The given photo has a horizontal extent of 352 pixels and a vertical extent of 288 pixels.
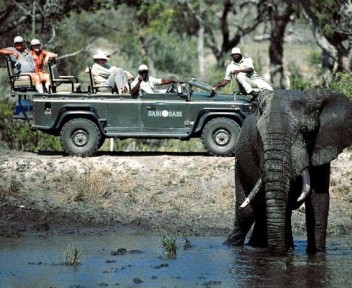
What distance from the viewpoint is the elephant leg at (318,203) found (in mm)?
14016

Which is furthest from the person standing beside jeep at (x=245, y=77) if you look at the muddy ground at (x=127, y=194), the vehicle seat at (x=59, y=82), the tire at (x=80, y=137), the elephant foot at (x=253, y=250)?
the elephant foot at (x=253, y=250)

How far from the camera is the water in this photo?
1275 centimetres

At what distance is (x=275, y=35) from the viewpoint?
131 ft

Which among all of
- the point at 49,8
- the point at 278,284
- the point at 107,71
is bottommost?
the point at 278,284

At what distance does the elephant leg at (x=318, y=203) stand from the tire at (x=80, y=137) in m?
7.88

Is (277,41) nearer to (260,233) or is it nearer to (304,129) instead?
(260,233)

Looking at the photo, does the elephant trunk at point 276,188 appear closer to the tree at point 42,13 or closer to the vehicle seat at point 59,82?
the vehicle seat at point 59,82

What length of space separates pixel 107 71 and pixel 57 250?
24.2 feet

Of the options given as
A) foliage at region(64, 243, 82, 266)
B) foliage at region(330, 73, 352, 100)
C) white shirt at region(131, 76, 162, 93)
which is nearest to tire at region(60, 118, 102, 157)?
white shirt at region(131, 76, 162, 93)

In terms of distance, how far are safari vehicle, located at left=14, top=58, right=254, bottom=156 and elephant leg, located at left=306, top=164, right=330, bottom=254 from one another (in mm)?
7127

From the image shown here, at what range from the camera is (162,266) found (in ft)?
45.1

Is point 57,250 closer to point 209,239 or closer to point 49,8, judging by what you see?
point 209,239

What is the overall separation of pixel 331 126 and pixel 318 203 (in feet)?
2.90

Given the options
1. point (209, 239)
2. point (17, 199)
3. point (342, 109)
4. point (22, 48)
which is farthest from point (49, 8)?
point (342, 109)
